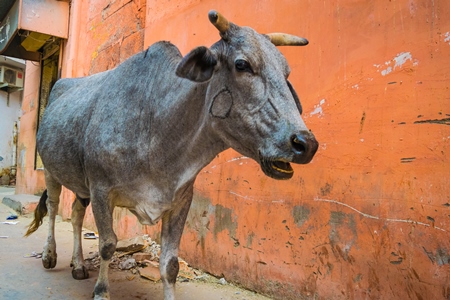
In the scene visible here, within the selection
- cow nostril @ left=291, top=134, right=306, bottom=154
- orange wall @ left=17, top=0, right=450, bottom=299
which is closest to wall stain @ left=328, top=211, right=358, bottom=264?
orange wall @ left=17, top=0, right=450, bottom=299

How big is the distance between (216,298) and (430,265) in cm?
168

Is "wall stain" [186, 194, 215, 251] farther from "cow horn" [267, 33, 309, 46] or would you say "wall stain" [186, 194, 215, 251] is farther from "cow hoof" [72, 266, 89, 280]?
"cow horn" [267, 33, 309, 46]

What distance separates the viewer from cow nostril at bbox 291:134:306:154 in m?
1.63

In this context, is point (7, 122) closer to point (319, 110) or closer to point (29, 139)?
point (29, 139)

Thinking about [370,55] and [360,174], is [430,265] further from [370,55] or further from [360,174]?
[370,55]

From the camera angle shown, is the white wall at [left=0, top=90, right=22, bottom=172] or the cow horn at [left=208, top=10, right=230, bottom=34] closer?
the cow horn at [left=208, top=10, right=230, bottom=34]

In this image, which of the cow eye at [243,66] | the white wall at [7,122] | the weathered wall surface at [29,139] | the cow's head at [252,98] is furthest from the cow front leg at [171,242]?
the white wall at [7,122]

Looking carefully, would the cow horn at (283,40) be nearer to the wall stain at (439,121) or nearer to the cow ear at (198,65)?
the cow ear at (198,65)

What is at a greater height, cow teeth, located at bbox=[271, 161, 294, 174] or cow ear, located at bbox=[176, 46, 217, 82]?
cow ear, located at bbox=[176, 46, 217, 82]

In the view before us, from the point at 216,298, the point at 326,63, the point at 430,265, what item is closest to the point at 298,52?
the point at 326,63

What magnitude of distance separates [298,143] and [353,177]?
1214 millimetres

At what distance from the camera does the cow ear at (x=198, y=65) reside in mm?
1942

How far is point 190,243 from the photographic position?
13.2 ft

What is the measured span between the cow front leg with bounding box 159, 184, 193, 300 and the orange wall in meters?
0.83
